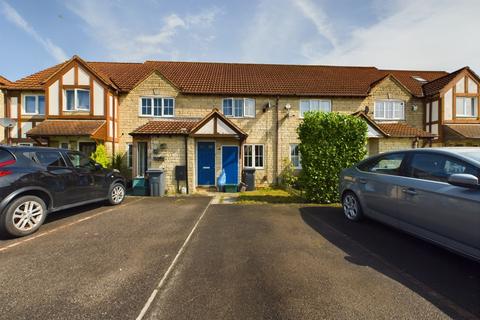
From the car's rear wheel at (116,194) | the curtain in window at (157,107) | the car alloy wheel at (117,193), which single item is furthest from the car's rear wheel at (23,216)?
the curtain in window at (157,107)

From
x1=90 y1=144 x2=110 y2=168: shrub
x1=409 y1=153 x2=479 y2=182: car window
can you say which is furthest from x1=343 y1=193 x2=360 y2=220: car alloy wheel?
x1=90 y1=144 x2=110 y2=168: shrub

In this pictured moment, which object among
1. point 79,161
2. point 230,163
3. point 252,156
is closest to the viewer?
point 79,161

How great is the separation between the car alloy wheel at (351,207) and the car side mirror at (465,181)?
2.39 m

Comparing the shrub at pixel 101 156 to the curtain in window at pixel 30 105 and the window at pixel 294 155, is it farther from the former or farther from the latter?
the window at pixel 294 155

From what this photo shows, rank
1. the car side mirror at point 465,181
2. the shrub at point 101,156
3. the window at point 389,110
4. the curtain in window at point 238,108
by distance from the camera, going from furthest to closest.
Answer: the window at point 389,110, the curtain in window at point 238,108, the shrub at point 101,156, the car side mirror at point 465,181

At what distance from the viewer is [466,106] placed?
543 inches

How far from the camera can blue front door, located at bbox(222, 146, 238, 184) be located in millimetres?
11617

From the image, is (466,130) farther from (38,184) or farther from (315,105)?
(38,184)

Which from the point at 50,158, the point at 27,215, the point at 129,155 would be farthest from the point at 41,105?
the point at 27,215

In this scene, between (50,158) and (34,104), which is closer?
(50,158)

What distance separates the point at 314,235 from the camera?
460cm

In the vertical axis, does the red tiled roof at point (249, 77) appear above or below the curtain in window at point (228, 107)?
above

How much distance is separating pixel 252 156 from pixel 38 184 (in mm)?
9824

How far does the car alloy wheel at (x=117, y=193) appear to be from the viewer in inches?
285
